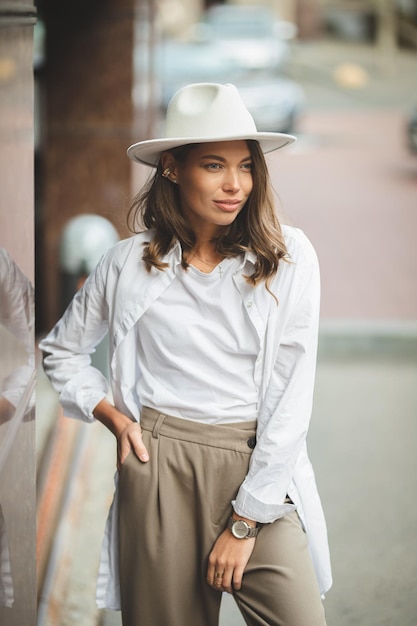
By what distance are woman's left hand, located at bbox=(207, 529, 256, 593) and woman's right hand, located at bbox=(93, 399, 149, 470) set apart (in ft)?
0.92

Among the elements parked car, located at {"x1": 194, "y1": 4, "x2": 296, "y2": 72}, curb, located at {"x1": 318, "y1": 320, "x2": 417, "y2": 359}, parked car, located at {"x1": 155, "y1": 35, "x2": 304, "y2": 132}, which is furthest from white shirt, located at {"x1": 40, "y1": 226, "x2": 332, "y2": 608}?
parked car, located at {"x1": 194, "y1": 4, "x2": 296, "y2": 72}

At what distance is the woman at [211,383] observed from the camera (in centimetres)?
238

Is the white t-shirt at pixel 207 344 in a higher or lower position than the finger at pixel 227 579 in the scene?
higher

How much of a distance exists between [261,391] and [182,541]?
43 centimetres

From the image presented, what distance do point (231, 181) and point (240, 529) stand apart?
2.74 ft

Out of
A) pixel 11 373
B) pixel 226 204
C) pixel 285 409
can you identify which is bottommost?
pixel 285 409

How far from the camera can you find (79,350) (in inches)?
105

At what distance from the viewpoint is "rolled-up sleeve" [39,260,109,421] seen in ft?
8.48

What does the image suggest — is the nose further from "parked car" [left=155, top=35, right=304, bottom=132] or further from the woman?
"parked car" [left=155, top=35, right=304, bottom=132]

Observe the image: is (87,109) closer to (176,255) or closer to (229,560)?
(176,255)

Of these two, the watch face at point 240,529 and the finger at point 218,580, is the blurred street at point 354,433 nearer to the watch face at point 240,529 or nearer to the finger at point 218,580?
the watch face at point 240,529

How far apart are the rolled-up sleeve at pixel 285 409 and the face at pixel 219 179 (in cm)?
22

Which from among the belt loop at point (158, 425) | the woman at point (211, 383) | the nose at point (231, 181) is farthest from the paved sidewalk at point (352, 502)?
the nose at point (231, 181)

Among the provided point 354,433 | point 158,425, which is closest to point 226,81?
point 354,433
